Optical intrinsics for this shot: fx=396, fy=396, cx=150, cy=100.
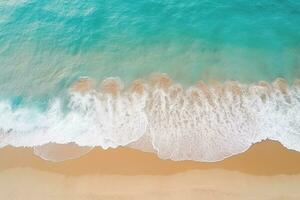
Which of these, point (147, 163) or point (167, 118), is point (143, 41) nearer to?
point (167, 118)

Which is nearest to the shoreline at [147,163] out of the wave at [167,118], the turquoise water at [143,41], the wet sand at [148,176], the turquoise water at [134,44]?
the wet sand at [148,176]

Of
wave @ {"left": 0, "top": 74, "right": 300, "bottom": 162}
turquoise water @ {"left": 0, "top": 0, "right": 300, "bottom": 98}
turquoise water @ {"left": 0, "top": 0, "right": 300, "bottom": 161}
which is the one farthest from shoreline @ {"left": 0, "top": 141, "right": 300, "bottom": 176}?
turquoise water @ {"left": 0, "top": 0, "right": 300, "bottom": 98}

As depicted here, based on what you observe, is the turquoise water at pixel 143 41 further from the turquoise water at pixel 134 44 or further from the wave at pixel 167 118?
the wave at pixel 167 118

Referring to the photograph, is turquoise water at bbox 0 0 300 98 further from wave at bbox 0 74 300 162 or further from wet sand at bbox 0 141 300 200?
wet sand at bbox 0 141 300 200

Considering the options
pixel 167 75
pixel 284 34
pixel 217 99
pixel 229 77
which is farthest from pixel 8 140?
pixel 284 34

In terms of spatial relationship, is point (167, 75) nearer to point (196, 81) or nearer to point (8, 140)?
point (196, 81)

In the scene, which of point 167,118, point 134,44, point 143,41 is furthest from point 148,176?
point 143,41
